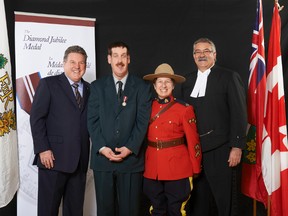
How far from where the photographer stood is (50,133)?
98.2 inches

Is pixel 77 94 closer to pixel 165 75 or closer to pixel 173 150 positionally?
pixel 165 75

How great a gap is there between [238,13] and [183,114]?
1.55m

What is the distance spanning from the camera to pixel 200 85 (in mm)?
2732

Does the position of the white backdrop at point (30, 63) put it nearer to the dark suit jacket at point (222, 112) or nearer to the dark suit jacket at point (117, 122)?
the dark suit jacket at point (117, 122)

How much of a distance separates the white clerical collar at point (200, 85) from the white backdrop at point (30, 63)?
4.07 feet

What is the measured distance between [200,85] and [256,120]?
0.55 meters

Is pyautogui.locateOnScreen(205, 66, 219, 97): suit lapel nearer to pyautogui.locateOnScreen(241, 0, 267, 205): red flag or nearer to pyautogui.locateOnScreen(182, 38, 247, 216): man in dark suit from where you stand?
pyautogui.locateOnScreen(182, 38, 247, 216): man in dark suit

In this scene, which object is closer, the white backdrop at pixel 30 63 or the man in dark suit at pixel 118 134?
the man in dark suit at pixel 118 134

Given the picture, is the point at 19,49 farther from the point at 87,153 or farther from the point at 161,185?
the point at 161,185

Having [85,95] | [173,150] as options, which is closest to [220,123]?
[173,150]

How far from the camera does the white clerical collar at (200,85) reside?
271cm

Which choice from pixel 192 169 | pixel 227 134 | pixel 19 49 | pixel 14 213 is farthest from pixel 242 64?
pixel 14 213

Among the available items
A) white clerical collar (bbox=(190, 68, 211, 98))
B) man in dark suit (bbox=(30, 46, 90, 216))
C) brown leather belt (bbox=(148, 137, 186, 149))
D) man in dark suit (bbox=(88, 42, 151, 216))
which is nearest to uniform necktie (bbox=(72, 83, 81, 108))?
→ man in dark suit (bbox=(30, 46, 90, 216))

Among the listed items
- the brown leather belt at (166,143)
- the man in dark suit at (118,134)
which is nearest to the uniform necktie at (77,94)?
the man in dark suit at (118,134)
